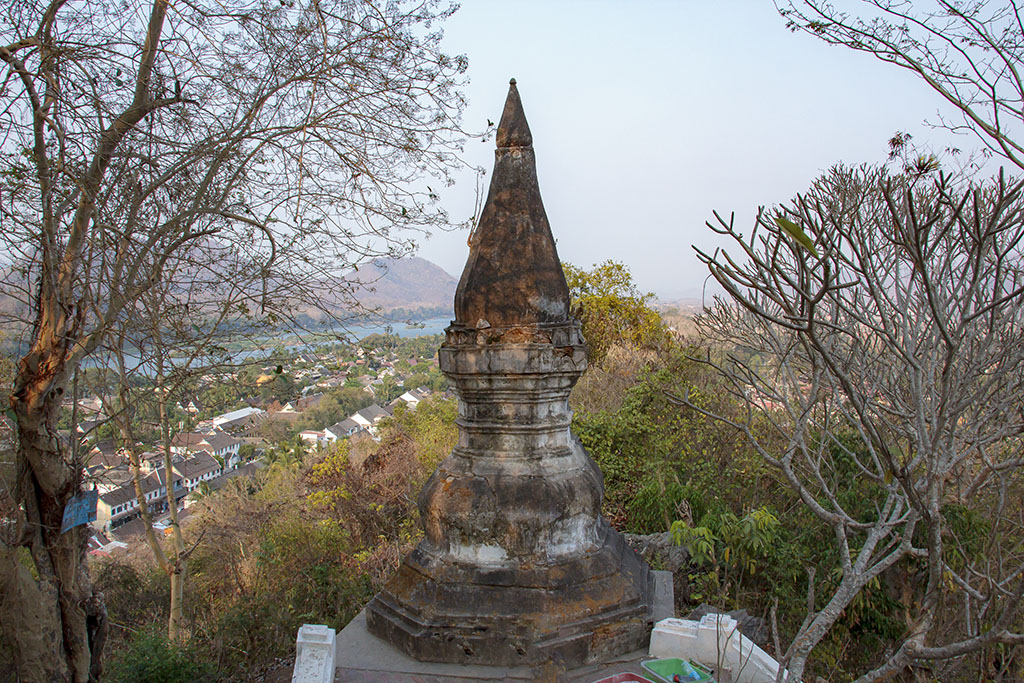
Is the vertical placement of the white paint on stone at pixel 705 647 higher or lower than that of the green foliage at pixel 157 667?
higher

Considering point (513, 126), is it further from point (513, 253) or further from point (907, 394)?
point (907, 394)

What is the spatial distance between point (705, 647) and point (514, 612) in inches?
35.0

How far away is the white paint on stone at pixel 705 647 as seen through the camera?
2.97 meters

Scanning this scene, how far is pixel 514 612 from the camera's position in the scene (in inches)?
115

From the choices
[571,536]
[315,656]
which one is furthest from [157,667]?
[571,536]

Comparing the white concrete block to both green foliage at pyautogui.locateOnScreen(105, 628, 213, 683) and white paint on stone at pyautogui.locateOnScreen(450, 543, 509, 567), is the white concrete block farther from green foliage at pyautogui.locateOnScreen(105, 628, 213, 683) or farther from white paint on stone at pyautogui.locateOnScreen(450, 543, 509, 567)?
green foliage at pyautogui.locateOnScreen(105, 628, 213, 683)

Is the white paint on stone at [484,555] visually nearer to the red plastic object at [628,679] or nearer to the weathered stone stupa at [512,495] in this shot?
the weathered stone stupa at [512,495]

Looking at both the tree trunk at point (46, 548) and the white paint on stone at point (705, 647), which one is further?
the tree trunk at point (46, 548)

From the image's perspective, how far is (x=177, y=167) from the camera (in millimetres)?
3693

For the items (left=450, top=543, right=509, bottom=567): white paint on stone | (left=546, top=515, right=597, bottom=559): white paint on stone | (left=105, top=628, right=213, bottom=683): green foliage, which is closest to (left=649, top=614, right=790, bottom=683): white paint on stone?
(left=546, top=515, right=597, bottom=559): white paint on stone

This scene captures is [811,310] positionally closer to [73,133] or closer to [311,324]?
[311,324]

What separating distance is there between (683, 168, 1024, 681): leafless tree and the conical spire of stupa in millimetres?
937

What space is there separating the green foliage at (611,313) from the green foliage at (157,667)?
9093 mm

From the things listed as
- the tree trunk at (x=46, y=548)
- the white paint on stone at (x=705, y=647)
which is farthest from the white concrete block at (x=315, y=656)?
the tree trunk at (x=46, y=548)
